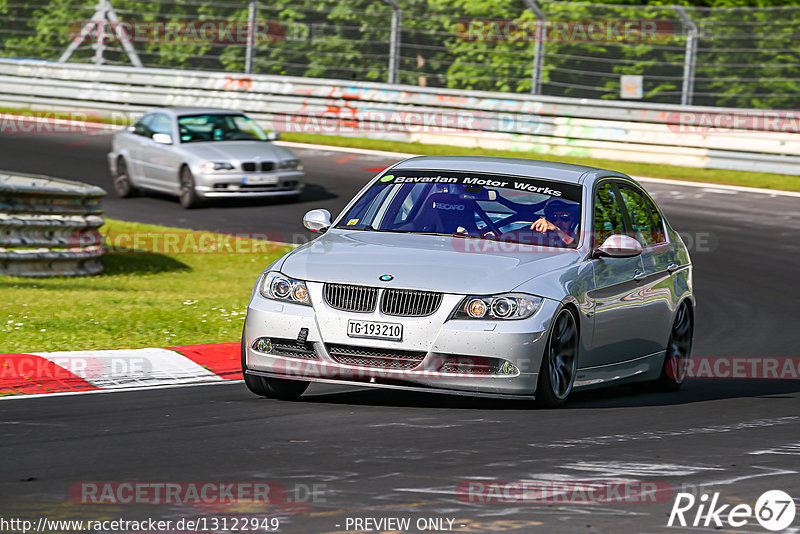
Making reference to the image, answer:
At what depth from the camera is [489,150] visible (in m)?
27.6

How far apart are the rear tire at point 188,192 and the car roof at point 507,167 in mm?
12414

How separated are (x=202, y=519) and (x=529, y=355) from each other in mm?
3074

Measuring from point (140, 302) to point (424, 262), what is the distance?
5.46 metres

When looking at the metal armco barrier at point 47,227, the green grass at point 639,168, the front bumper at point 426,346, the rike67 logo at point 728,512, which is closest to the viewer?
the rike67 logo at point 728,512

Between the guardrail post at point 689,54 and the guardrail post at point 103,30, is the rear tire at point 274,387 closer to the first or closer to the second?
the guardrail post at point 689,54

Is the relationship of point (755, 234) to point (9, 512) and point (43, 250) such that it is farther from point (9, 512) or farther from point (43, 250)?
point (9, 512)

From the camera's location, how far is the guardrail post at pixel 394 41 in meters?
29.0

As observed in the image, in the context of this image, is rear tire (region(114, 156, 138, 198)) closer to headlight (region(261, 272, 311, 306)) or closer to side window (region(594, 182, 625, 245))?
side window (region(594, 182, 625, 245))

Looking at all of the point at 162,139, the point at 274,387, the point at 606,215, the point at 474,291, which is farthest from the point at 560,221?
the point at 162,139

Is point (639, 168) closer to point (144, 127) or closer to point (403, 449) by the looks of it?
point (144, 127)

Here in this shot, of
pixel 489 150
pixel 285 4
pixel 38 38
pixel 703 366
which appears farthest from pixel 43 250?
pixel 38 38

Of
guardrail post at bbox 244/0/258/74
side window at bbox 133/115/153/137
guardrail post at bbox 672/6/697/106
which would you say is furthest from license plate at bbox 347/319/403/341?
guardrail post at bbox 244/0/258/74

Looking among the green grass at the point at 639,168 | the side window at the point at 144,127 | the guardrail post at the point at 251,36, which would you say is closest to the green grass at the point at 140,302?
the side window at the point at 144,127

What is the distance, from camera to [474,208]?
964 centimetres
